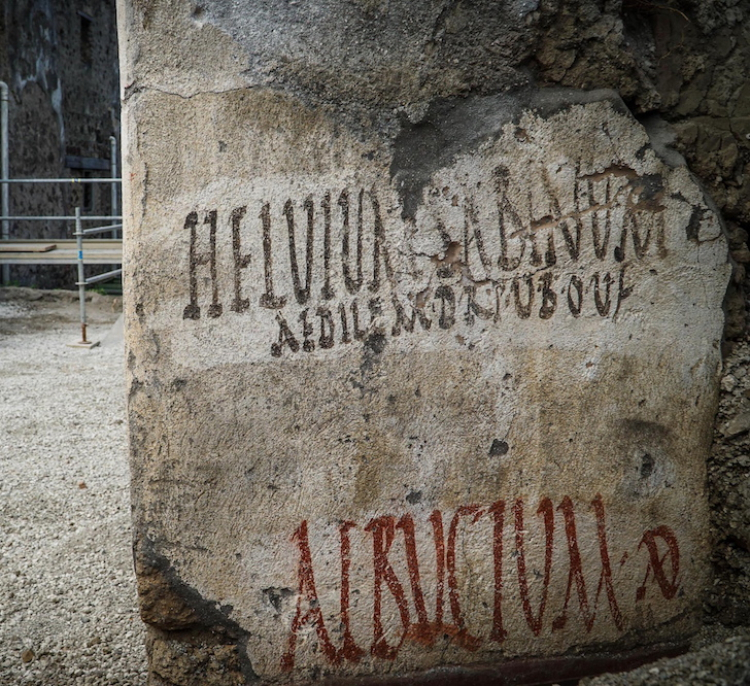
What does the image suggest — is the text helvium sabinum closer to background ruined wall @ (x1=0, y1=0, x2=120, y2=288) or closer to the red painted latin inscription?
the red painted latin inscription

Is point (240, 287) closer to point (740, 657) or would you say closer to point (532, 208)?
point (532, 208)

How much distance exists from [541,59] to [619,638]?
4.37ft

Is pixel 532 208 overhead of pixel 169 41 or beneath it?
beneath

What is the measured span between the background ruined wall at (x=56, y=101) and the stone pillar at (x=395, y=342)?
8444mm

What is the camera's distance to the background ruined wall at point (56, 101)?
9.35 metres

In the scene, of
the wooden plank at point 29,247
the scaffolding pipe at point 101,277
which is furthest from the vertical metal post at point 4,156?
the scaffolding pipe at point 101,277

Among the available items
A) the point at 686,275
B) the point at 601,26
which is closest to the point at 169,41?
the point at 601,26

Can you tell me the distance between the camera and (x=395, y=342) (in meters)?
1.80

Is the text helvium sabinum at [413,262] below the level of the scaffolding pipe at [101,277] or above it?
below

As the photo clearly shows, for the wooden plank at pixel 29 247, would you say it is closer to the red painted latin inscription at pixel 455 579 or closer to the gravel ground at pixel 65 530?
the gravel ground at pixel 65 530

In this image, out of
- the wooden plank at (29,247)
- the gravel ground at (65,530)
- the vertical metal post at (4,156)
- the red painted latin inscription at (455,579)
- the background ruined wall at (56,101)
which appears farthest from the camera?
the background ruined wall at (56,101)

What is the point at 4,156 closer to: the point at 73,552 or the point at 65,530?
the point at 65,530

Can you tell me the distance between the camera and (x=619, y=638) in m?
1.96

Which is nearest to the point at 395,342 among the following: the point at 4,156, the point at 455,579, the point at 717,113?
the point at 455,579
